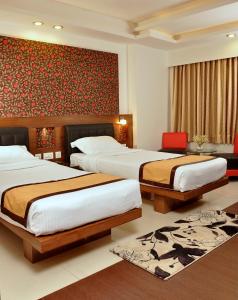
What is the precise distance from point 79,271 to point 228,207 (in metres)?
2.22

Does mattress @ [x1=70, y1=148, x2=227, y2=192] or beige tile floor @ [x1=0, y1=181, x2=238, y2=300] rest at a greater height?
mattress @ [x1=70, y1=148, x2=227, y2=192]

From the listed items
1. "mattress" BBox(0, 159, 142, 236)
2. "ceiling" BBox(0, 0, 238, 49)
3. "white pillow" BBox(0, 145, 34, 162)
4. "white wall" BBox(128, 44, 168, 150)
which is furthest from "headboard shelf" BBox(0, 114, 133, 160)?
"ceiling" BBox(0, 0, 238, 49)

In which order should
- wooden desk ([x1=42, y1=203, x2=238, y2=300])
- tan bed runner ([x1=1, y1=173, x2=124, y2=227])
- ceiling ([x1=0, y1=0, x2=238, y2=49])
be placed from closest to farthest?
1. wooden desk ([x1=42, y1=203, x2=238, y2=300])
2. tan bed runner ([x1=1, y1=173, x2=124, y2=227])
3. ceiling ([x1=0, y1=0, x2=238, y2=49])

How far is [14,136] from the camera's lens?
4.08m

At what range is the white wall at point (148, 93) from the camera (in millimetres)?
5559

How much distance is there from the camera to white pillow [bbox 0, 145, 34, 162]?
11.9 feet

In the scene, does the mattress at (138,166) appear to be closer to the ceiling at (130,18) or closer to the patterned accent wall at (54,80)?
the patterned accent wall at (54,80)

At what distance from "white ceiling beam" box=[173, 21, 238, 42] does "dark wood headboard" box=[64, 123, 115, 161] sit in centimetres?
213

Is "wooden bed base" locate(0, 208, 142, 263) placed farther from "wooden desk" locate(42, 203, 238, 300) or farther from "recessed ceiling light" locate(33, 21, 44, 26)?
"recessed ceiling light" locate(33, 21, 44, 26)

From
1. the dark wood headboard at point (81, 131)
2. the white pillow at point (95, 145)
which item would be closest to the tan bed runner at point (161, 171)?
the white pillow at point (95, 145)

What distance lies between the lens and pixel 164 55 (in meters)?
6.13

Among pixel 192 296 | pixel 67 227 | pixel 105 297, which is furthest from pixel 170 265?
pixel 67 227

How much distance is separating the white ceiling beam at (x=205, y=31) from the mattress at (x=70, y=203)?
341 centimetres

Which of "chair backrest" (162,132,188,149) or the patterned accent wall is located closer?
the patterned accent wall
